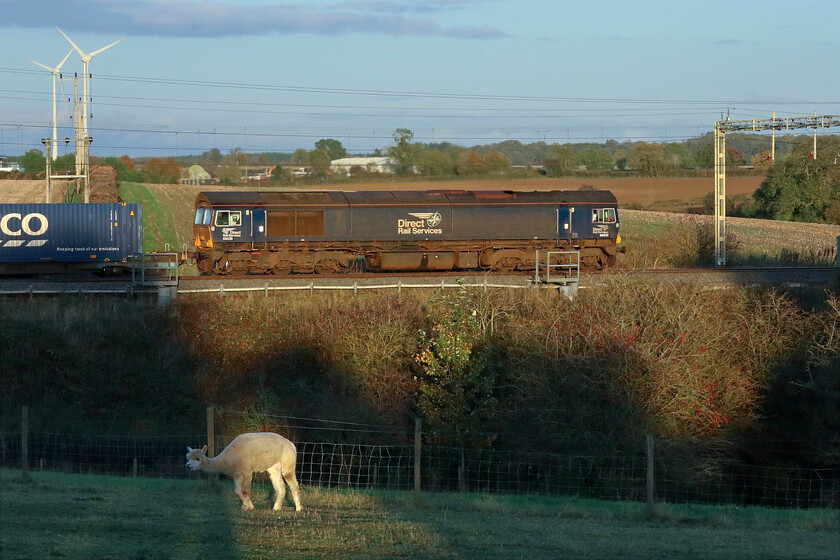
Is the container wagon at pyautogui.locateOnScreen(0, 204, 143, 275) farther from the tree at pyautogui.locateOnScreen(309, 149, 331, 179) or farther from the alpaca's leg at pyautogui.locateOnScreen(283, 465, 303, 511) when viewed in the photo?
the tree at pyautogui.locateOnScreen(309, 149, 331, 179)

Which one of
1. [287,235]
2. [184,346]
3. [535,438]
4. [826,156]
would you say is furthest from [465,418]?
[826,156]

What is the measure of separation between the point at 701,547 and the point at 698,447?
14644mm

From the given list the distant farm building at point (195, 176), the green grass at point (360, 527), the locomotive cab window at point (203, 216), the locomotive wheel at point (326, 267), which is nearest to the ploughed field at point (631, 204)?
the locomotive cab window at point (203, 216)

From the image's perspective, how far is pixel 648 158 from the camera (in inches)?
3735

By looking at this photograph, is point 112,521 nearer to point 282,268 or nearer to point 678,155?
point 282,268

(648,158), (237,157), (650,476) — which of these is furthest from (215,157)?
(650,476)

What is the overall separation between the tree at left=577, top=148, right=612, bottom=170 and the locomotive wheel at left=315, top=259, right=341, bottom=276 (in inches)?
2151

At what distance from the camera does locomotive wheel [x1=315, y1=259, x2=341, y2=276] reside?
38531mm

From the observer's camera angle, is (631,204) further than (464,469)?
Yes

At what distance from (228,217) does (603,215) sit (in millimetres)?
16412

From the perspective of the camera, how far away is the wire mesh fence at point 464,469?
23.8 metres

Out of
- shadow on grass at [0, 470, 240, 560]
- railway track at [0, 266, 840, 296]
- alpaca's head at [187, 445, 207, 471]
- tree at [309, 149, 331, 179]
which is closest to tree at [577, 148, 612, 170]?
tree at [309, 149, 331, 179]

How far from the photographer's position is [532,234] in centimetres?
4022

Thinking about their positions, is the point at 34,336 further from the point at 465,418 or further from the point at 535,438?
the point at 535,438
